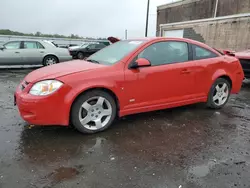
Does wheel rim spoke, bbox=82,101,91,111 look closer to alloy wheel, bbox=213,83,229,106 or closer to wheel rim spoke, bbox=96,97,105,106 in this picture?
wheel rim spoke, bbox=96,97,105,106

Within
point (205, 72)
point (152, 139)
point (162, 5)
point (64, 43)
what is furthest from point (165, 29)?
point (152, 139)

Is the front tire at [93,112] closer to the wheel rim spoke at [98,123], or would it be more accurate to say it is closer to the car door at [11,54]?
the wheel rim spoke at [98,123]

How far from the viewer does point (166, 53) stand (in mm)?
4059

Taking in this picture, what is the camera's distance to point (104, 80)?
3412mm

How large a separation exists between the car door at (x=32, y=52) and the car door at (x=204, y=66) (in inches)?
308

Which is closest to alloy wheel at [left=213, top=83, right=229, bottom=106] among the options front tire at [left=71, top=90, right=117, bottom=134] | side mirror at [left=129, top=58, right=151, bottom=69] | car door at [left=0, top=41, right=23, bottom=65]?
side mirror at [left=129, top=58, right=151, bottom=69]

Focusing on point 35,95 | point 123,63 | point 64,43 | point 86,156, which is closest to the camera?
point 86,156

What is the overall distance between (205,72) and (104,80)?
209cm

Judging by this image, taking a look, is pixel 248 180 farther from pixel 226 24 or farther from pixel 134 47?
pixel 226 24

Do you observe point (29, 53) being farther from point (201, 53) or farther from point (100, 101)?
point (201, 53)

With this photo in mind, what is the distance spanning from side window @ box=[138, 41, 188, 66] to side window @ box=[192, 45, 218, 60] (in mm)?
203

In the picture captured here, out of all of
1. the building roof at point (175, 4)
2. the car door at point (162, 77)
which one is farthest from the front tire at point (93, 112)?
the building roof at point (175, 4)

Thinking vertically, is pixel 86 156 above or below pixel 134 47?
below

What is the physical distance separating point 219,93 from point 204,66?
2.56 ft
